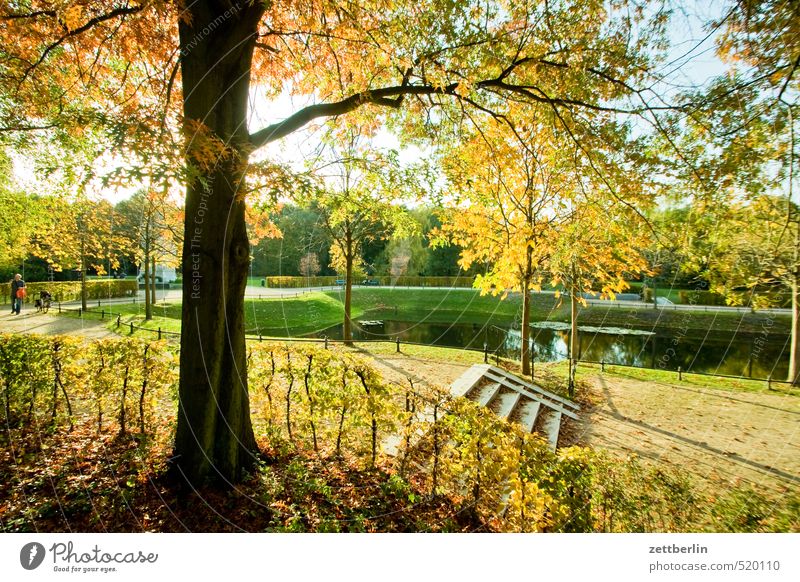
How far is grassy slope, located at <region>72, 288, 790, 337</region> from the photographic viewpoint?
9492mm

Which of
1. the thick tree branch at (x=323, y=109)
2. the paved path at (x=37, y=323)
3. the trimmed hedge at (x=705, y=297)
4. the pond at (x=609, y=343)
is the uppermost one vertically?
the thick tree branch at (x=323, y=109)

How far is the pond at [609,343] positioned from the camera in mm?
8719

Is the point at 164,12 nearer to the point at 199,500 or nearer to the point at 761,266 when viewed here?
the point at 199,500

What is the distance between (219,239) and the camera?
8.58 ft

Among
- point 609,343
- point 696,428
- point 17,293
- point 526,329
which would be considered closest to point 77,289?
point 17,293

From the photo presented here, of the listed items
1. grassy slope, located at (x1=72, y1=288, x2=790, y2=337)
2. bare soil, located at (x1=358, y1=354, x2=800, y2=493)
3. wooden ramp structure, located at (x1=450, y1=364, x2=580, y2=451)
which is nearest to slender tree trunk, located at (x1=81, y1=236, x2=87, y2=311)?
grassy slope, located at (x1=72, y1=288, x2=790, y2=337)

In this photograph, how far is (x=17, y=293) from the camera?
3441 millimetres

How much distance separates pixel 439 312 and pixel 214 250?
14.1 m

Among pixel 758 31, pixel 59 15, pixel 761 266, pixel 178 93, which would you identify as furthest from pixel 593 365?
pixel 59 15

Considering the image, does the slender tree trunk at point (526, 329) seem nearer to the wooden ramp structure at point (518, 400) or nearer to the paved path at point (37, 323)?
the wooden ramp structure at point (518, 400)

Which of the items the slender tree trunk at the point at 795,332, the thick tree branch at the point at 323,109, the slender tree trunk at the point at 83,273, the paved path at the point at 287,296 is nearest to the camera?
the slender tree trunk at the point at 795,332

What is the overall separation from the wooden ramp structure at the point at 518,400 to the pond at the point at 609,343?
2.35 m

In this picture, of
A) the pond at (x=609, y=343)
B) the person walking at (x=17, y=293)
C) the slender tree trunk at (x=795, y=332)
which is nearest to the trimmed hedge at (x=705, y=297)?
the slender tree trunk at (x=795, y=332)

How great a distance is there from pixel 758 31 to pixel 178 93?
16.9ft
